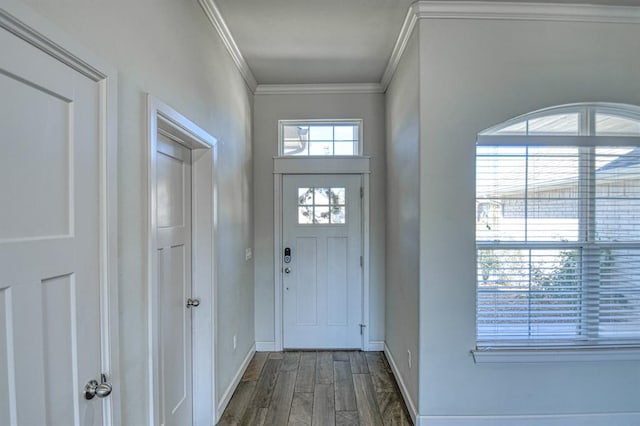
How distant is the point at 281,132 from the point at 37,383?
3047 millimetres

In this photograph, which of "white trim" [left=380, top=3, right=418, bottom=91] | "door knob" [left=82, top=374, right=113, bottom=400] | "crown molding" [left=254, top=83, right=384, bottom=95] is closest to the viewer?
"door knob" [left=82, top=374, right=113, bottom=400]

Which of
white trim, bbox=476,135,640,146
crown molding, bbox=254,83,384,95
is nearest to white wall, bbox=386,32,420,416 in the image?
crown molding, bbox=254,83,384,95

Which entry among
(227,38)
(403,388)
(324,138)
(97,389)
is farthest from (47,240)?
(324,138)

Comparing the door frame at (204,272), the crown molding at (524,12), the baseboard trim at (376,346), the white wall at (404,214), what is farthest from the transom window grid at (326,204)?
the crown molding at (524,12)

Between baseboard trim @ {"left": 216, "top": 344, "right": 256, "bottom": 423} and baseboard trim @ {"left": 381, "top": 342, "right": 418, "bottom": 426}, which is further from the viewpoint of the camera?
baseboard trim @ {"left": 216, "top": 344, "right": 256, "bottom": 423}

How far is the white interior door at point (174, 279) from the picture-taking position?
1805 millimetres

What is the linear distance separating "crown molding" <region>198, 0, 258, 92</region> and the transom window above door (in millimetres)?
582

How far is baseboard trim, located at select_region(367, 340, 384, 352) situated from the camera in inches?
138

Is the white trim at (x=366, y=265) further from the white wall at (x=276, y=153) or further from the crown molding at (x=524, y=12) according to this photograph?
the crown molding at (x=524, y=12)

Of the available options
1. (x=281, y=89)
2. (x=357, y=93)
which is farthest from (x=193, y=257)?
(x=357, y=93)

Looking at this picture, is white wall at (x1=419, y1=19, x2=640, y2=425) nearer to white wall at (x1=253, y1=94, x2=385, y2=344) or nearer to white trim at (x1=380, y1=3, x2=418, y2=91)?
white trim at (x1=380, y1=3, x2=418, y2=91)

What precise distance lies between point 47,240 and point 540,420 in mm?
2880

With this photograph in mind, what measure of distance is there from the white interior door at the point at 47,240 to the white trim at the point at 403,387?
191cm

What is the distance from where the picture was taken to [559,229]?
87.0 inches
